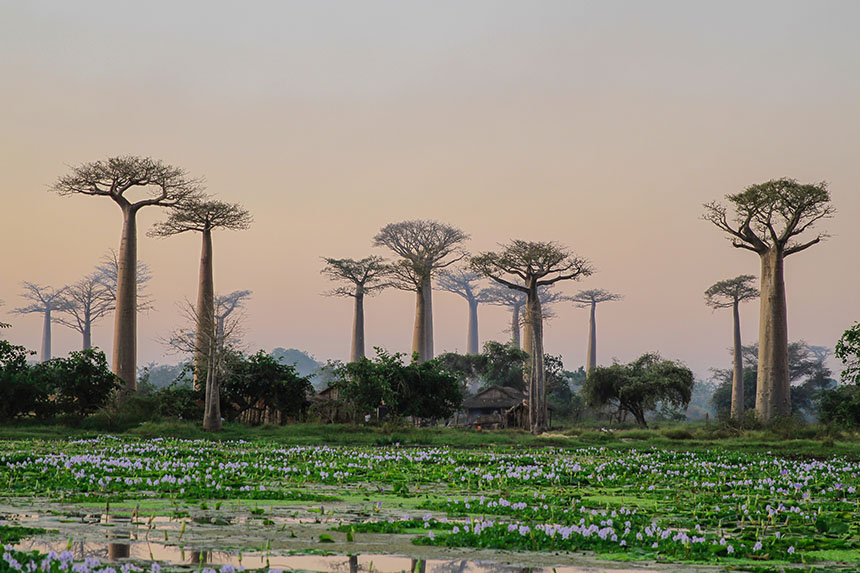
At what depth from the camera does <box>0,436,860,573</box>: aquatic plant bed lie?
21.2 feet

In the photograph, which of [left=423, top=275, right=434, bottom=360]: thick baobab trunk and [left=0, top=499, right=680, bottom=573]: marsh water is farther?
[left=423, top=275, right=434, bottom=360]: thick baobab trunk

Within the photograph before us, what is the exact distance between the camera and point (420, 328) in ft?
210

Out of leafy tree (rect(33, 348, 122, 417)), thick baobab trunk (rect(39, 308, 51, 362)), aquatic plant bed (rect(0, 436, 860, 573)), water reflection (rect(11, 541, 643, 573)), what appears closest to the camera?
water reflection (rect(11, 541, 643, 573))

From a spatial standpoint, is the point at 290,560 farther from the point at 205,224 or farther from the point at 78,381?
the point at 205,224

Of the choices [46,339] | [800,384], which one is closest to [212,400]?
[800,384]

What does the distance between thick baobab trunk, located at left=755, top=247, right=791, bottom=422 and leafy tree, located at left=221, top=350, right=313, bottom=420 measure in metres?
21.3

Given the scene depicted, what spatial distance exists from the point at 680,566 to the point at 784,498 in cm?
609

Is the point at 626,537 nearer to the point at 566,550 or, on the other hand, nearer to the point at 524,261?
the point at 566,550

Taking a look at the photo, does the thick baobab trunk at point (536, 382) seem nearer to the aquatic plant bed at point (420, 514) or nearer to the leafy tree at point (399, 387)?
the leafy tree at point (399, 387)

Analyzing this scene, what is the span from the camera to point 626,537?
7.05 m

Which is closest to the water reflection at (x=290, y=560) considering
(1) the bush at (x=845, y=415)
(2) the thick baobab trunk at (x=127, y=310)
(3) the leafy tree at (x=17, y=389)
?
(3) the leafy tree at (x=17, y=389)

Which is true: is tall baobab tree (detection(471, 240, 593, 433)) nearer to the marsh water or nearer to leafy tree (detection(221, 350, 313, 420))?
leafy tree (detection(221, 350, 313, 420))

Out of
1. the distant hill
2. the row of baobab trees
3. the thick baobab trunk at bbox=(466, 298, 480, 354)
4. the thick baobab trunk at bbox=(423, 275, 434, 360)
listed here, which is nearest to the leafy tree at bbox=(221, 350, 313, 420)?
the row of baobab trees

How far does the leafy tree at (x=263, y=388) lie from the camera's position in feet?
119
